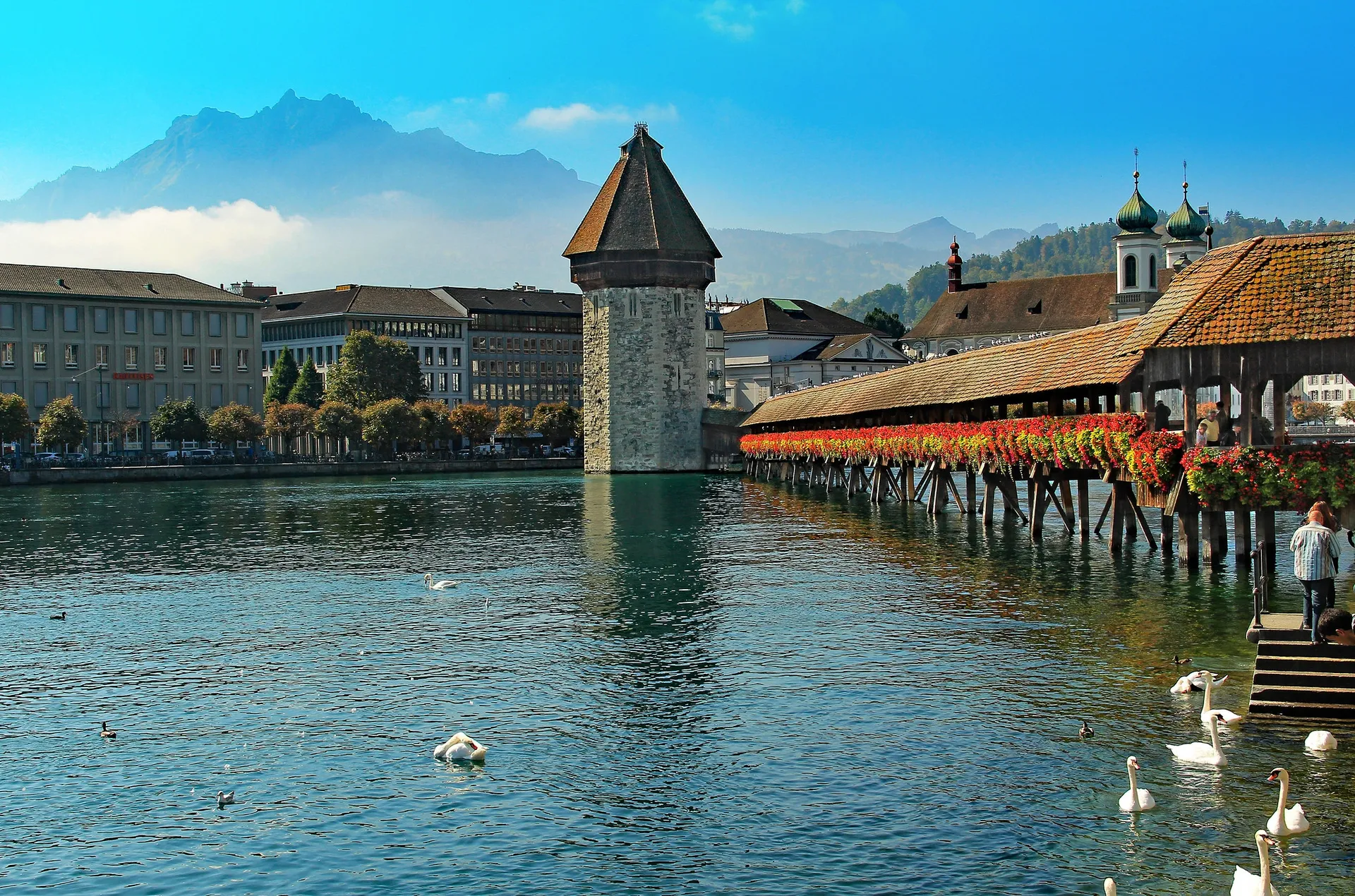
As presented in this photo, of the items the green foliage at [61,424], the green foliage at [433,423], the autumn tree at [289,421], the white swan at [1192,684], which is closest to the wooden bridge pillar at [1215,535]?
the white swan at [1192,684]

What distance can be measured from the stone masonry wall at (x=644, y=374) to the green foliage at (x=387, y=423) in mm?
25097

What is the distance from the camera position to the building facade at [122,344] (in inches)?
4481

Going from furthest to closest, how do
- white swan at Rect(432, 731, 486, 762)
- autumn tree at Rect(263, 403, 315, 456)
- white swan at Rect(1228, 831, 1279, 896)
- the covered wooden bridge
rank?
1. autumn tree at Rect(263, 403, 315, 456)
2. the covered wooden bridge
3. white swan at Rect(432, 731, 486, 762)
4. white swan at Rect(1228, 831, 1279, 896)

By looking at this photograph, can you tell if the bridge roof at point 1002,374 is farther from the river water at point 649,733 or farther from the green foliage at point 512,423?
the green foliage at point 512,423

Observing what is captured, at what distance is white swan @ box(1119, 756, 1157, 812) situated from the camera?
13828 mm

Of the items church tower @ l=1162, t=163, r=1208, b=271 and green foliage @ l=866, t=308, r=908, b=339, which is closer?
church tower @ l=1162, t=163, r=1208, b=271

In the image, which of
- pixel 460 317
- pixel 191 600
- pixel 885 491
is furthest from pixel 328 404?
pixel 191 600

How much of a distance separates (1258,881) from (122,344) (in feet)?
384

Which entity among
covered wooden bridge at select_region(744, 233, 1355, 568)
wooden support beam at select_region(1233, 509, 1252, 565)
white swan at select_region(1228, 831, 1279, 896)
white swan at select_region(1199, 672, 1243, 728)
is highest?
covered wooden bridge at select_region(744, 233, 1355, 568)

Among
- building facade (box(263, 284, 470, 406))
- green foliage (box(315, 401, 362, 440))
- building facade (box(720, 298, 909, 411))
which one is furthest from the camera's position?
building facade (box(263, 284, 470, 406))

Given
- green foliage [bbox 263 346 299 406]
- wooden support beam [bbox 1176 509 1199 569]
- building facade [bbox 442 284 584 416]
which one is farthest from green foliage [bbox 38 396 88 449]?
wooden support beam [bbox 1176 509 1199 569]

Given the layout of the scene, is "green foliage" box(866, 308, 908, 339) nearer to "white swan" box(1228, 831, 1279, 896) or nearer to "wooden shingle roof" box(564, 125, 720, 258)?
"wooden shingle roof" box(564, 125, 720, 258)

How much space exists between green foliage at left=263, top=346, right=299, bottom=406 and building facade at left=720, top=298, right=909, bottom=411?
40.7 meters

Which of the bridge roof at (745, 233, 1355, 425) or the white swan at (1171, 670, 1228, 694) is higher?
the bridge roof at (745, 233, 1355, 425)
